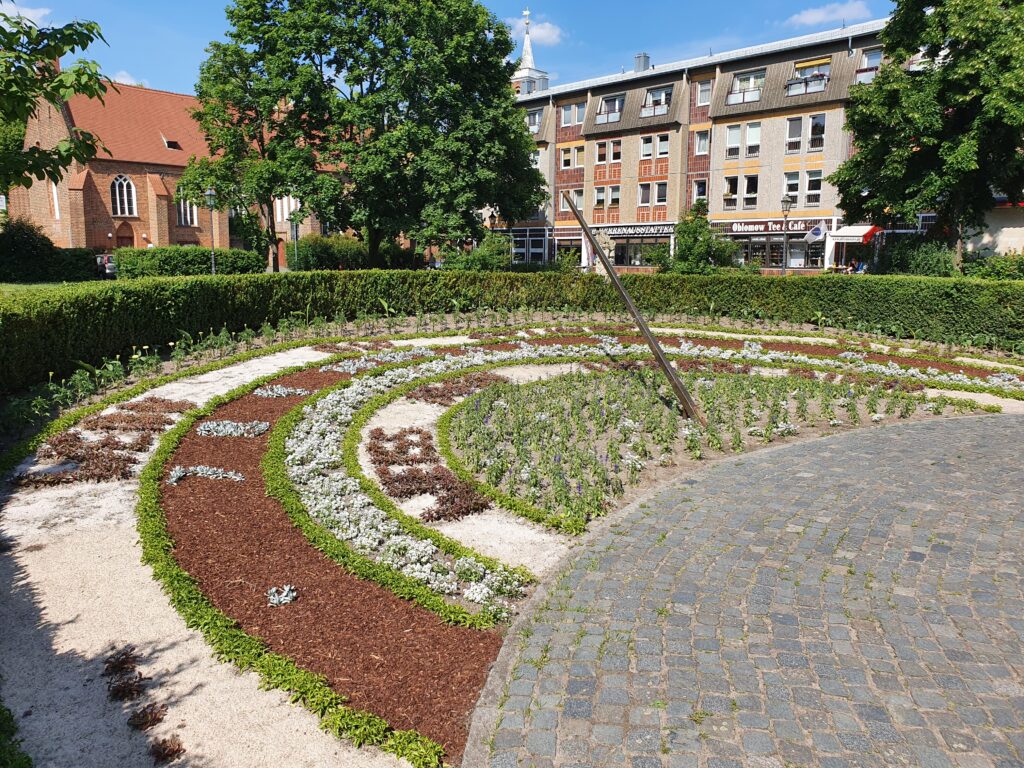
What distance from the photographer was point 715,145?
47.4m

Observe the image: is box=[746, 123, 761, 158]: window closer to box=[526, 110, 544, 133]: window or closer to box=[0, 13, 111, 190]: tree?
box=[526, 110, 544, 133]: window

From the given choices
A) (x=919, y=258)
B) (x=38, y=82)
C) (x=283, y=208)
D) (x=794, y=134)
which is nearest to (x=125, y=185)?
(x=283, y=208)

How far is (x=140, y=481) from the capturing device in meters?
8.47

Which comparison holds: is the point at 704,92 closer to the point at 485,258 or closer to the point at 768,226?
the point at 768,226

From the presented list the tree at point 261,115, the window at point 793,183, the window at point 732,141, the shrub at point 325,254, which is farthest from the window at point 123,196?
the window at point 793,183

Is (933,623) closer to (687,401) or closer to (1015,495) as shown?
(1015,495)

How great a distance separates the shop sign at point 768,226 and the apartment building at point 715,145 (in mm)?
65

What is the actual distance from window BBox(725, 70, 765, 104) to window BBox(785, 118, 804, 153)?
2.72 metres

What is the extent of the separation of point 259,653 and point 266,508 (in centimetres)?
285

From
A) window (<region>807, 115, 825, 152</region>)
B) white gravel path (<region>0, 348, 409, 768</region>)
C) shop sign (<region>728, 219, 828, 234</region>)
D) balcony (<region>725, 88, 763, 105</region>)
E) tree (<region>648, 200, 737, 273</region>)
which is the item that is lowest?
white gravel path (<region>0, 348, 409, 768</region>)

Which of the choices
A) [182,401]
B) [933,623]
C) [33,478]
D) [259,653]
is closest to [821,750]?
[933,623]

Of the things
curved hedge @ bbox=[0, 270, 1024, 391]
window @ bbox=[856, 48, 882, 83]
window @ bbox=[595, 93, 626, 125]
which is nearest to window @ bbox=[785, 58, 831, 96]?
window @ bbox=[856, 48, 882, 83]

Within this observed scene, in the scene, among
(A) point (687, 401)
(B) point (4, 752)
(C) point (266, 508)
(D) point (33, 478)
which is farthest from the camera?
(A) point (687, 401)

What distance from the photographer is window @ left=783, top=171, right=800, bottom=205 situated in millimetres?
44406
